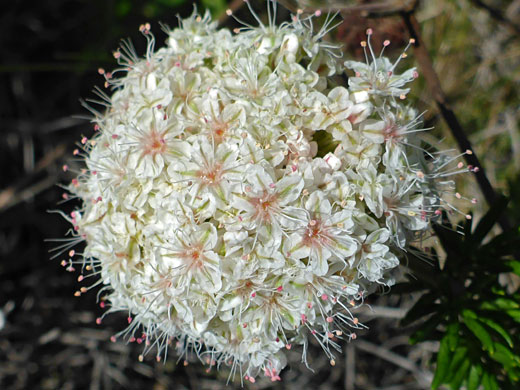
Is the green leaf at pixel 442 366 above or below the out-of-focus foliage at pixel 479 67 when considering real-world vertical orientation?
below

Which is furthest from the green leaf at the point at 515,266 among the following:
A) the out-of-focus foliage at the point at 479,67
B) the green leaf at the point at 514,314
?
the out-of-focus foliage at the point at 479,67

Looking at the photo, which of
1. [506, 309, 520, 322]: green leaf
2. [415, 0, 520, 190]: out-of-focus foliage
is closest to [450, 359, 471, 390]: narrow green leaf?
[506, 309, 520, 322]: green leaf

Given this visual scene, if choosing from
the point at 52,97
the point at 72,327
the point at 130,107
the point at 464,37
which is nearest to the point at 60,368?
the point at 72,327

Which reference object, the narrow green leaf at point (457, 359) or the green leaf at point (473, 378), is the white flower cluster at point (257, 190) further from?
the green leaf at point (473, 378)

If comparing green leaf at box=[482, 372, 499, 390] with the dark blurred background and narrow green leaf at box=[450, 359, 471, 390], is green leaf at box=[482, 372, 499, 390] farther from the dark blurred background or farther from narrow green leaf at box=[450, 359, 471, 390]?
the dark blurred background

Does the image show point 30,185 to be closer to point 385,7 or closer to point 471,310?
point 385,7

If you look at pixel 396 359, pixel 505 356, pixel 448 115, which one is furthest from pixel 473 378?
pixel 396 359
